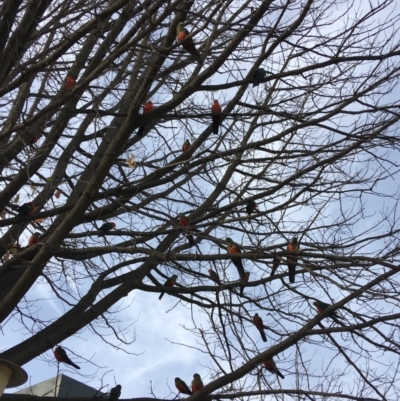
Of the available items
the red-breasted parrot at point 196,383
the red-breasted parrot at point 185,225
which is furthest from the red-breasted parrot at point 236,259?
the red-breasted parrot at point 196,383

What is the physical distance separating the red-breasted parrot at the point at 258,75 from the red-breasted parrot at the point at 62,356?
3.48m

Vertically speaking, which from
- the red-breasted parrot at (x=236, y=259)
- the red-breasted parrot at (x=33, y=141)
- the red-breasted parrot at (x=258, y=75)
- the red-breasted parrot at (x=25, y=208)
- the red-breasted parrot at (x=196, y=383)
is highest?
the red-breasted parrot at (x=258, y=75)

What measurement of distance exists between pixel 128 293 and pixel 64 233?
151 cm

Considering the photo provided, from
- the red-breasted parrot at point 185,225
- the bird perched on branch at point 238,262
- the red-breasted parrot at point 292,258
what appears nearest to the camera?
the red-breasted parrot at point 292,258

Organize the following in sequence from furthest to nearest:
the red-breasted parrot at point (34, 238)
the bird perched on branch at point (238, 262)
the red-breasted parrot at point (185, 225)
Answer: the red-breasted parrot at point (34, 238), the bird perched on branch at point (238, 262), the red-breasted parrot at point (185, 225)

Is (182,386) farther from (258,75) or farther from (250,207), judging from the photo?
(258,75)

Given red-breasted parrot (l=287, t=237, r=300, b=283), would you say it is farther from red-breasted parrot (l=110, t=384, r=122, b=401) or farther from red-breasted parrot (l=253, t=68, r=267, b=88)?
red-breasted parrot (l=110, t=384, r=122, b=401)

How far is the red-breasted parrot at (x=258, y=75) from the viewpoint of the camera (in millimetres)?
4812

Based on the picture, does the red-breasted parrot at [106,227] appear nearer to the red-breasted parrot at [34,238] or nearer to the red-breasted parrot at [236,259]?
the red-breasted parrot at [34,238]

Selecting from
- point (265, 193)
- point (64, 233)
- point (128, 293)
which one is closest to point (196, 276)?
point (128, 293)

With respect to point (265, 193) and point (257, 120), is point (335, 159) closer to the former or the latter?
point (265, 193)

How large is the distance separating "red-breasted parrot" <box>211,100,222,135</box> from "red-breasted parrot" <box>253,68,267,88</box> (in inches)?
23.7

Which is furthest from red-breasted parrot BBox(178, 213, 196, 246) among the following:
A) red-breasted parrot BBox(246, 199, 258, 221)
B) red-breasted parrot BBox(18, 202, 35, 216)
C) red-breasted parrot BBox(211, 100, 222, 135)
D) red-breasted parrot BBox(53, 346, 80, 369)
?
red-breasted parrot BBox(53, 346, 80, 369)

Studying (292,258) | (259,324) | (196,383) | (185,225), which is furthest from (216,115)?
(196,383)
